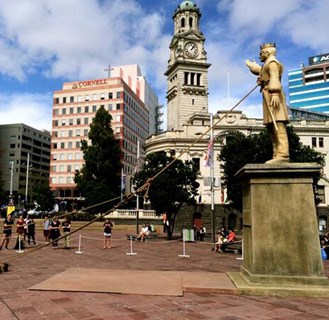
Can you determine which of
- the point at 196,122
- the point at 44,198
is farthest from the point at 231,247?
the point at 44,198

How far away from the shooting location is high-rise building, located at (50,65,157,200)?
7244cm

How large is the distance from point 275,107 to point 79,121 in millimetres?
68823

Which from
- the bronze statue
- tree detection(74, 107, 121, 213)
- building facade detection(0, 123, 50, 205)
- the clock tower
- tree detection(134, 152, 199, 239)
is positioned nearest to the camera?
the bronze statue

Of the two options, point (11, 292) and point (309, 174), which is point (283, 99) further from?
point (11, 292)

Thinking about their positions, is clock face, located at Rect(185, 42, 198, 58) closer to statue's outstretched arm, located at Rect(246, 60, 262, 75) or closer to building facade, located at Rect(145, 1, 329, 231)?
building facade, located at Rect(145, 1, 329, 231)

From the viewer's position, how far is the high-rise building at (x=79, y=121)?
7244 centimetres

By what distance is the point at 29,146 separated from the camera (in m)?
101

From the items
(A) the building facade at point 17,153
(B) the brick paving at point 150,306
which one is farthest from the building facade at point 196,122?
(A) the building facade at point 17,153

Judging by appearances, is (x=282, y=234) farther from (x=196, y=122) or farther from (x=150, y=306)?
(x=196, y=122)

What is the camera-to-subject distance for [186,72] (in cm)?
6275

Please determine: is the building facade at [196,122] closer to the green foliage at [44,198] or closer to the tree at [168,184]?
the tree at [168,184]

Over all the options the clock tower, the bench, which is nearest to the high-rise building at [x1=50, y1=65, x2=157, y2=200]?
the clock tower

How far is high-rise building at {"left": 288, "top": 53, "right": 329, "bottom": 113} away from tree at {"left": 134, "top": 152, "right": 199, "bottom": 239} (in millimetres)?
92510

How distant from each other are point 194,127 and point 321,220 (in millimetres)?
20929
